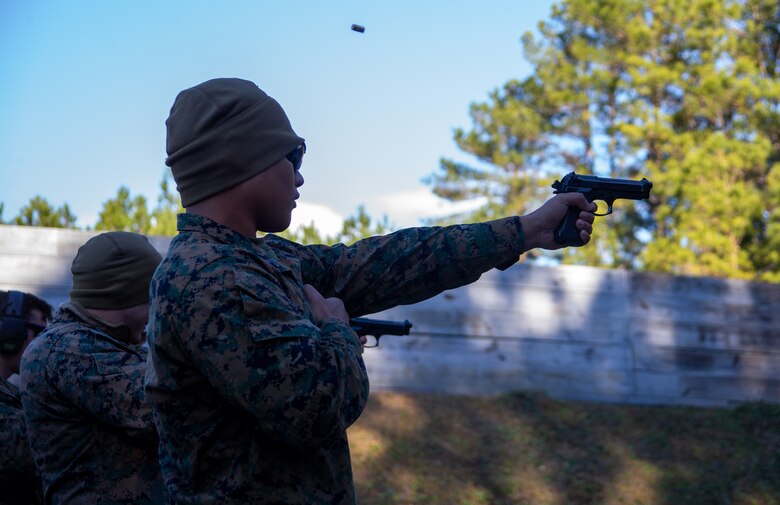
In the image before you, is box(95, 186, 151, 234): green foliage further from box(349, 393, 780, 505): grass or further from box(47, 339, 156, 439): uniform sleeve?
box(47, 339, 156, 439): uniform sleeve

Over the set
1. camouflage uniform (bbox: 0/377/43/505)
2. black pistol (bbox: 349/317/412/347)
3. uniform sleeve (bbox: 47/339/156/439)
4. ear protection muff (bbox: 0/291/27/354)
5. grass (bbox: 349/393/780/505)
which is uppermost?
ear protection muff (bbox: 0/291/27/354)

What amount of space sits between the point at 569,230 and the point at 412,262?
510 millimetres

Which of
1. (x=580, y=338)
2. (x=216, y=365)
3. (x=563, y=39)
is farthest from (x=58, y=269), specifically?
(x=563, y=39)

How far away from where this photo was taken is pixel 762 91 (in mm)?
21125

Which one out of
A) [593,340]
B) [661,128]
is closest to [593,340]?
[593,340]

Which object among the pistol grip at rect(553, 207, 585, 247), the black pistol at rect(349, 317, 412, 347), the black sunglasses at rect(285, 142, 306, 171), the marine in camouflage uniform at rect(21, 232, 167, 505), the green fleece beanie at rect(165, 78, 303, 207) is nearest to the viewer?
the green fleece beanie at rect(165, 78, 303, 207)

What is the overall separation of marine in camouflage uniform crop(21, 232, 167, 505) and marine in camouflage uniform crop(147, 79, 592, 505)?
32.0 inches

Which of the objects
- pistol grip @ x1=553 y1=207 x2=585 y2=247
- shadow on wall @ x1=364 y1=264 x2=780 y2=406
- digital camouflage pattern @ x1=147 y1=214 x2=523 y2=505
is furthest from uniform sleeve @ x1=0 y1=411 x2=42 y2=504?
shadow on wall @ x1=364 y1=264 x2=780 y2=406

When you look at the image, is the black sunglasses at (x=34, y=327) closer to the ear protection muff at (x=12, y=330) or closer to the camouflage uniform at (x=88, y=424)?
the ear protection muff at (x=12, y=330)

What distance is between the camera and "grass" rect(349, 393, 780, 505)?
7508mm

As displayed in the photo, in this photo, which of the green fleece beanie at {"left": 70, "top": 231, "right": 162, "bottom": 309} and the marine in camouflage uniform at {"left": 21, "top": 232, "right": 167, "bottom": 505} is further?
the green fleece beanie at {"left": 70, "top": 231, "right": 162, "bottom": 309}

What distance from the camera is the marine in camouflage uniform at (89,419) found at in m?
2.95

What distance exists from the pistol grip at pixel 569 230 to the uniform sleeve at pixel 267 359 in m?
1.03

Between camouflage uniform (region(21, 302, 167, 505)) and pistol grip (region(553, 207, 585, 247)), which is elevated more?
pistol grip (region(553, 207, 585, 247))
